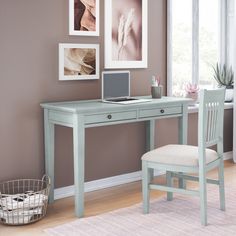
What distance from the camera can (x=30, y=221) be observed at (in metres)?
3.29

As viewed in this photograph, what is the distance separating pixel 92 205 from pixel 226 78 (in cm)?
245

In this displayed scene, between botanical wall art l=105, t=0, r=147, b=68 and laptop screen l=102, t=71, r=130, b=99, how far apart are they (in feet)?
0.73

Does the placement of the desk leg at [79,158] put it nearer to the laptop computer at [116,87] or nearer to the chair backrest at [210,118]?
the laptop computer at [116,87]

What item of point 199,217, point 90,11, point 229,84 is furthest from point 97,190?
point 229,84

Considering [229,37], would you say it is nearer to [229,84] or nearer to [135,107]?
[229,84]

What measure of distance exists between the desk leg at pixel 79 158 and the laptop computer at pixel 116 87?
0.50 meters

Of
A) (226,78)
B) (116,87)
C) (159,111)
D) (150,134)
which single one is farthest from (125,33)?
(226,78)

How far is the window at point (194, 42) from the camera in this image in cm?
490

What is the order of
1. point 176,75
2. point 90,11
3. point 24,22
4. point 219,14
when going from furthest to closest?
point 219,14, point 176,75, point 90,11, point 24,22

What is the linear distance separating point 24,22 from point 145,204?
5.26 ft

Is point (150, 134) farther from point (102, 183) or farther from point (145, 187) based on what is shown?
point (145, 187)

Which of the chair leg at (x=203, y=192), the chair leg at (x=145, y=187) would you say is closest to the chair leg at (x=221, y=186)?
the chair leg at (x=203, y=192)

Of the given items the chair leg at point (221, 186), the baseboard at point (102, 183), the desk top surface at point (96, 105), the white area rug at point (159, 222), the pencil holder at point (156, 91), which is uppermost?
the pencil holder at point (156, 91)

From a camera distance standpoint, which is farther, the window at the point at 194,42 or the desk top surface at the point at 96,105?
the window at the point at 194,42
